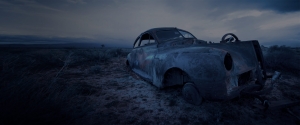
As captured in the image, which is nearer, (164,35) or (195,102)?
(195,102)

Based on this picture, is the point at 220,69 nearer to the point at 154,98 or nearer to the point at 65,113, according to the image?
the point at 154,98

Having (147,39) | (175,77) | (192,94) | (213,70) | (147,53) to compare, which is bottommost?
(192,94)

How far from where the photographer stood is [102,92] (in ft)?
10.4

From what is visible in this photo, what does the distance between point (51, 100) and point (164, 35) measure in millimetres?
2976

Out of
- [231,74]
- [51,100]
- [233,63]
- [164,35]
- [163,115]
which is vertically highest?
[164,35]

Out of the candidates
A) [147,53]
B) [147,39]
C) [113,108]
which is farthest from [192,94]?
[147,39]

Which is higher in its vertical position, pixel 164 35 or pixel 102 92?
pixel 164 35

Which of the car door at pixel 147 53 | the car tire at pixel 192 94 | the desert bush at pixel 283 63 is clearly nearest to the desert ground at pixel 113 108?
the car tire at pixel 192 94

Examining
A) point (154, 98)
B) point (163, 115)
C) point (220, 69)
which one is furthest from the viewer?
point (154, 98)

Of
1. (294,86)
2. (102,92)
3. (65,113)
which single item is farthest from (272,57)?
(65,113)

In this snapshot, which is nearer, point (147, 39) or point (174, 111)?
point (174, 111)

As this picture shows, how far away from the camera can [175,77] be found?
97.0 inches

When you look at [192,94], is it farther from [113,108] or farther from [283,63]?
[283,63]

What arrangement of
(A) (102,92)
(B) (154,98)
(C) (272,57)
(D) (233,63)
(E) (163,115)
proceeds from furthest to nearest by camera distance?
(C) (272,57) < (A) (102,92) < (B) (154,98) < (E) (163,115) < (D) (233,63)
